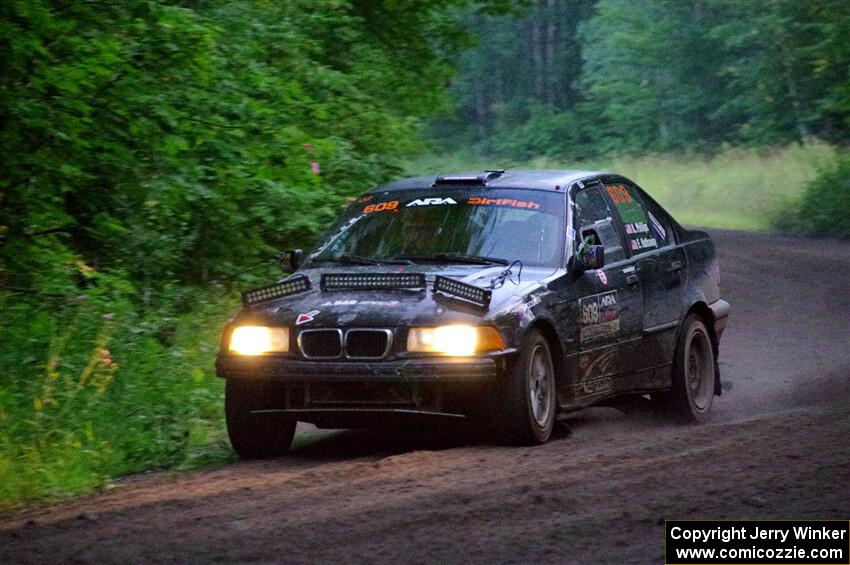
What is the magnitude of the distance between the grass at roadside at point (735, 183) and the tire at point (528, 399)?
64.0 feet

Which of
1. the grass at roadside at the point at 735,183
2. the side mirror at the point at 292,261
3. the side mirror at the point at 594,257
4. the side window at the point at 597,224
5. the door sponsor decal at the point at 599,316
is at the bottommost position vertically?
the door sponsor decal at the point at 599,316

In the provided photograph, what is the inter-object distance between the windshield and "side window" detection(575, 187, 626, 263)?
0.19m

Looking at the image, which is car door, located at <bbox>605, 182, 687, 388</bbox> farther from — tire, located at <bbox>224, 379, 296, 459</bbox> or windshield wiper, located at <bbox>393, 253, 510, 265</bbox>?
tire, located at <bbox>224, 379, 296, 459</bbox>

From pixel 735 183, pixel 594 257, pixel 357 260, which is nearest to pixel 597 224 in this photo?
pixel 594 257

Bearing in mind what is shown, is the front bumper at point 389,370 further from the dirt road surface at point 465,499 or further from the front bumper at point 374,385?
the dirt road surface at point 465,499

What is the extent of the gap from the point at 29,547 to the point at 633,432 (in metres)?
4.46

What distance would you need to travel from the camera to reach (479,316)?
833 cm

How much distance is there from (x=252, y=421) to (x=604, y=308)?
2267 mm

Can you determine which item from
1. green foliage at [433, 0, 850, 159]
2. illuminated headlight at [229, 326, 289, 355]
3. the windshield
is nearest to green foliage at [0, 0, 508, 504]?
illuminated headlight at [229, 326, 289, 355]

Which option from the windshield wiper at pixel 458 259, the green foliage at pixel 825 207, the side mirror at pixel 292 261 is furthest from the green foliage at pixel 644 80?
the windshield wiper at pixel 458 259

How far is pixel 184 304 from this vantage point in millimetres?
12891

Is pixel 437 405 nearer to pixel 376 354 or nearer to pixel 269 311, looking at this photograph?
pixel 376 354

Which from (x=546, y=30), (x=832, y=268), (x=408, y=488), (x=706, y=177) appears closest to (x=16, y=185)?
(x=408, y=488)

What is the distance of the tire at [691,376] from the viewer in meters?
10.4
